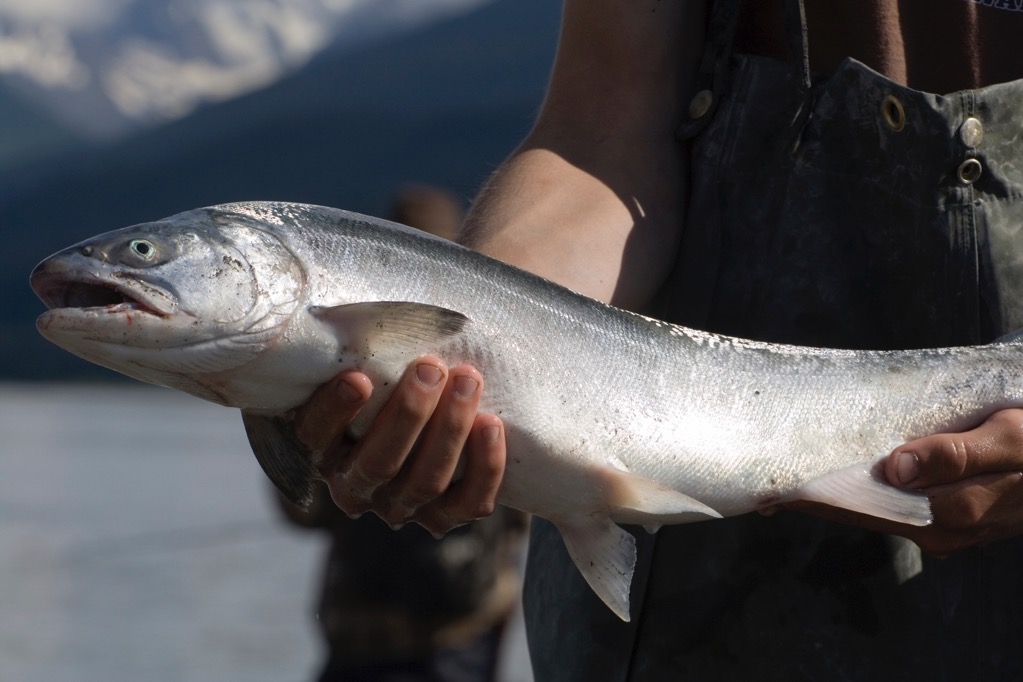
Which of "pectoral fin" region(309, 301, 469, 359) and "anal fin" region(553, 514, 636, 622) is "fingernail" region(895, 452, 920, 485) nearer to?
"anal fin" region(553, 514, 636, 622)

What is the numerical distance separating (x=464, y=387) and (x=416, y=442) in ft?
0.49

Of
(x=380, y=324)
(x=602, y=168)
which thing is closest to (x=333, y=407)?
(x=380, y=324)

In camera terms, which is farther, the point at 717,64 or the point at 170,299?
the point at 717,64

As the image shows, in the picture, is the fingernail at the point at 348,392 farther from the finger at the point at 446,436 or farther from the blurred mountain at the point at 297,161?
the blurred mountain at the point at 297,161

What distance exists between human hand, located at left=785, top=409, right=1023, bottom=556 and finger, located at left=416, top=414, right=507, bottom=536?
703mm

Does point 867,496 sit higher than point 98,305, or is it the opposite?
point 98,305

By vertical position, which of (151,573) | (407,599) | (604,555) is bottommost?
(151,573)

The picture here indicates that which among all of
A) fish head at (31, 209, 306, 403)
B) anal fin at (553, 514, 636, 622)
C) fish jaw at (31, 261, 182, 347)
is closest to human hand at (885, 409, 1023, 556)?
anal fin at (553, 514, 636, 622)

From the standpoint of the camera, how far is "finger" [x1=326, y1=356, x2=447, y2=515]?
2.36 metres

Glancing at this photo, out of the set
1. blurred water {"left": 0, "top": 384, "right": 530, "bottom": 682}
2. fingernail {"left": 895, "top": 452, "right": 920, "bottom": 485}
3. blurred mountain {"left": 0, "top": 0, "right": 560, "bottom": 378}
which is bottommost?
blurred mountain {"left": 0, "top": 0, "right": 560, "bottom": 378}

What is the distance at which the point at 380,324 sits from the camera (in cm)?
234

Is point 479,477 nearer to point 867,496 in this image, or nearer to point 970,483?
point 867,496

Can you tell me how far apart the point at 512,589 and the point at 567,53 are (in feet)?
12.1

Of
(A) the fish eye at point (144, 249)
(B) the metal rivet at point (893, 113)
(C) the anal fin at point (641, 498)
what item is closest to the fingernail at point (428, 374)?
(C) the anal fin at point (641, 498)
